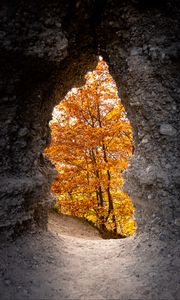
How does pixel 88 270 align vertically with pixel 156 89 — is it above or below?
below

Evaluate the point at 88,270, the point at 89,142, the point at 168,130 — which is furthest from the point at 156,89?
the point at 89,142

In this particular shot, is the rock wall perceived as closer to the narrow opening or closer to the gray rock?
the gray rock

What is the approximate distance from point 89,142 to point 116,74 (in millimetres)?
3952

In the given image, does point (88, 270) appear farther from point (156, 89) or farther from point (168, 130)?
point (156, 89)

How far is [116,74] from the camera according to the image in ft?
17.4

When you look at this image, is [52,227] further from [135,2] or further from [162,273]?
[135,2]

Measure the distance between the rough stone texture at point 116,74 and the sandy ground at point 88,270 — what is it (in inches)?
14.7

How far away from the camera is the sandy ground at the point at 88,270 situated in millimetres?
3814

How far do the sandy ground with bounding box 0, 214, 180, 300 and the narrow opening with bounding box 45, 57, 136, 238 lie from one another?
4138mm

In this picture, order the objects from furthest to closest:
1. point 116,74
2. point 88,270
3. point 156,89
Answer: point 116,74 < point 156,89 < point 88,270

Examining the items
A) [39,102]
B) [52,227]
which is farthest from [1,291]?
[52,227]

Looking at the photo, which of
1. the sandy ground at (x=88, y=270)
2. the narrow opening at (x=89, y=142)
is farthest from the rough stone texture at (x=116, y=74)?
the narrow opening at (x=89, y=142)

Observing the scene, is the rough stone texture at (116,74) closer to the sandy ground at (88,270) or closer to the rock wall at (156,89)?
the rock wall at (156,89)

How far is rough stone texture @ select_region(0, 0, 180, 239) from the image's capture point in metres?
4.39
